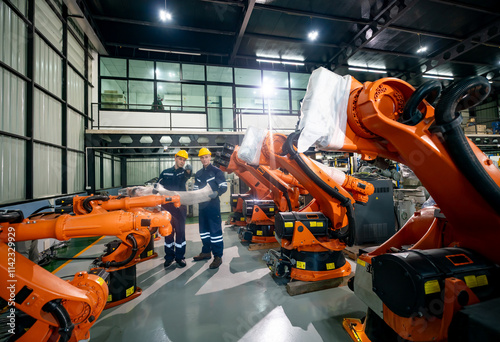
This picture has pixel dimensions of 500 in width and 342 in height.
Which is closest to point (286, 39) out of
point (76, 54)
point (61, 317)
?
point (76, 54)

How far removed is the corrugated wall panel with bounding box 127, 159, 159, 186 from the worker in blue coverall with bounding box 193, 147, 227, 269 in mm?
10114

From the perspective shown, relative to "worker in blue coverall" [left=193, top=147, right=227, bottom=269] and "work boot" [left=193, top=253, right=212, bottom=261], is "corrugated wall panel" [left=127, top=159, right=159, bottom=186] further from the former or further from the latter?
"work boot" [left=193, top=253, right=212, bottom=261]

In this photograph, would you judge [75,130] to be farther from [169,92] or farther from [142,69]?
[169,92]

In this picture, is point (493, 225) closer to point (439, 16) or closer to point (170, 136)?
point (170, 136)

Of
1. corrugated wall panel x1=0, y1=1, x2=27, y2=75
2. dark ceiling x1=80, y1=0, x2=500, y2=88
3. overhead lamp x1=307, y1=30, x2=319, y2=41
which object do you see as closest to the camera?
corrugated wall panel x1=0, y1=1, x2=27, y2=75

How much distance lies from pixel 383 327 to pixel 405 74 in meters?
13.8

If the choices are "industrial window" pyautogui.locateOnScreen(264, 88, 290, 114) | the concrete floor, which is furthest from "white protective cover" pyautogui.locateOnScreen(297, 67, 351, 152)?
"industrial window" pyautogui.locateOnScreen(264, 88, 290, 114)

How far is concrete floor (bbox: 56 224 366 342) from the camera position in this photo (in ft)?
7.59

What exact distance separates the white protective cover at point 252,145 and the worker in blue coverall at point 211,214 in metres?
1.34

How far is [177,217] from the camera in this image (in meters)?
4.36

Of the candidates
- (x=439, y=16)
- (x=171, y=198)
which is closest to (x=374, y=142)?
(x=171, y=198)

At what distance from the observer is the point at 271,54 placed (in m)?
10.4

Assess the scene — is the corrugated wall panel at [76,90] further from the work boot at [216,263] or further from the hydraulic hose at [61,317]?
the hydraulic hose at [61,317]

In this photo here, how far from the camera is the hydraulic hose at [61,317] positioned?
161cm
